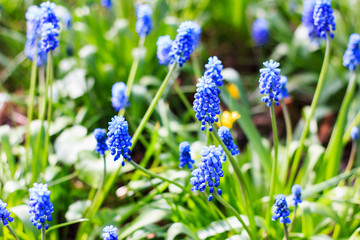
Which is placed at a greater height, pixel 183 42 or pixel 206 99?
pixel 183 42

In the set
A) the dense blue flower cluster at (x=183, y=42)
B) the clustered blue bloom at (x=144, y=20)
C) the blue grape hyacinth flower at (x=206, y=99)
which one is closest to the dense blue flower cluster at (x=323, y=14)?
the dense blue flower cluster at (x=183, y=42)

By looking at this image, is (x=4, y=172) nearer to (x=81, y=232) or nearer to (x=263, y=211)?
(x=81, y=232)

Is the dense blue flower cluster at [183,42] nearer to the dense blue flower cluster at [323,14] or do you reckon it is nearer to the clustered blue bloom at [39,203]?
the dense blue flower cluster at [323,14]

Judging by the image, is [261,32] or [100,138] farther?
[261,32]

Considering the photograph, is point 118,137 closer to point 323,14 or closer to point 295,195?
point 295,195

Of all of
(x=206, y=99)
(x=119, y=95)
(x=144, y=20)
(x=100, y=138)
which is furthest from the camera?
(x=144, y=20)

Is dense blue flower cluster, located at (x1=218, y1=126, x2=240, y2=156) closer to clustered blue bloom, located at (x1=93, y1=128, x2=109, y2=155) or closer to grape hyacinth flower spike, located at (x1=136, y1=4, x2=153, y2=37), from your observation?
clustered blue bloom, located at (x1=93, y1=128, x2=109, y2=155)

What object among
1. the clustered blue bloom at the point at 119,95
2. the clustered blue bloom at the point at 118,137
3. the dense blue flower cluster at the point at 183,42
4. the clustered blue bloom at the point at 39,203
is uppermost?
the clustered blue bloom at the point at 119,95

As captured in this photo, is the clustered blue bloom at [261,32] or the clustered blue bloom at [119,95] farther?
the clustered blue bloom at [261,32]

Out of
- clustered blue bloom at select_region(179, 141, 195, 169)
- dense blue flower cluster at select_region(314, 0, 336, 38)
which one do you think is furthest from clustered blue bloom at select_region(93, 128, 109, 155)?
dense blue flower cluster at select_region(314, 0, 336, 38)

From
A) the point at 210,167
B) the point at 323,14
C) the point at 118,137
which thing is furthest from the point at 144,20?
the point at 210,167

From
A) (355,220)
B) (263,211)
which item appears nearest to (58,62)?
(263,211)
